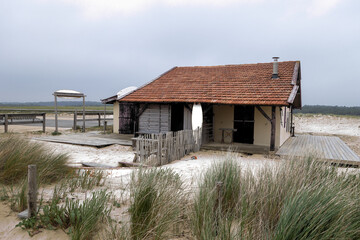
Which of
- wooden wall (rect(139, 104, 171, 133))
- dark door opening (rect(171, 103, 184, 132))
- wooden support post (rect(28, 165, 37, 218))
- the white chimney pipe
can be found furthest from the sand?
the white chimney pipe

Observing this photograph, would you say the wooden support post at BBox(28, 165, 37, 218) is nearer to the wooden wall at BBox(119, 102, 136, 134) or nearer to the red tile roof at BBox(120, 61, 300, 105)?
the red tile roof at BBox(120, 61, 300, 105)

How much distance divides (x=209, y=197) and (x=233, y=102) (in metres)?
8.10

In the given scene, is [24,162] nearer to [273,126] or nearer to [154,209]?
[154,209]

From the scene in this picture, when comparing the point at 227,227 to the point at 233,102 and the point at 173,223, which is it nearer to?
the point at 173,223

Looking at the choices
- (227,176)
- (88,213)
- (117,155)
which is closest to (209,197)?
(227,176)

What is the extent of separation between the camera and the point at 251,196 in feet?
12.0

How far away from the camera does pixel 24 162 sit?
5.21 m

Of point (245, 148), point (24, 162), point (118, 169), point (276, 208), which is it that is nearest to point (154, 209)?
point (276, 208)

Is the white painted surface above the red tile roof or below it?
below

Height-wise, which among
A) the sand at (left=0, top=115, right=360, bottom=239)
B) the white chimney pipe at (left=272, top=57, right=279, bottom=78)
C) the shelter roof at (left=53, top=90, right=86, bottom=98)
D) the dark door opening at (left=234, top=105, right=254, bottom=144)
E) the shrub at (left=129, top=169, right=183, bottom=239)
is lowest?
the sand at (left=0, top=115, right=360, bottom=239)

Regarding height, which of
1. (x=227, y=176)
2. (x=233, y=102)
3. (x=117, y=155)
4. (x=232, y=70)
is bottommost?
(x=117, y=155)

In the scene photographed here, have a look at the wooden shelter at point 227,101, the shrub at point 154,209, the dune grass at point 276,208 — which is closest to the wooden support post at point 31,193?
the shrub at point 154,209

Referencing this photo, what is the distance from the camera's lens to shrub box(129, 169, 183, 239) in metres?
3.22

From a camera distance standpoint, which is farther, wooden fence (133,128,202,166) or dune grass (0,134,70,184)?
wooden fence (133,128,202,166)
